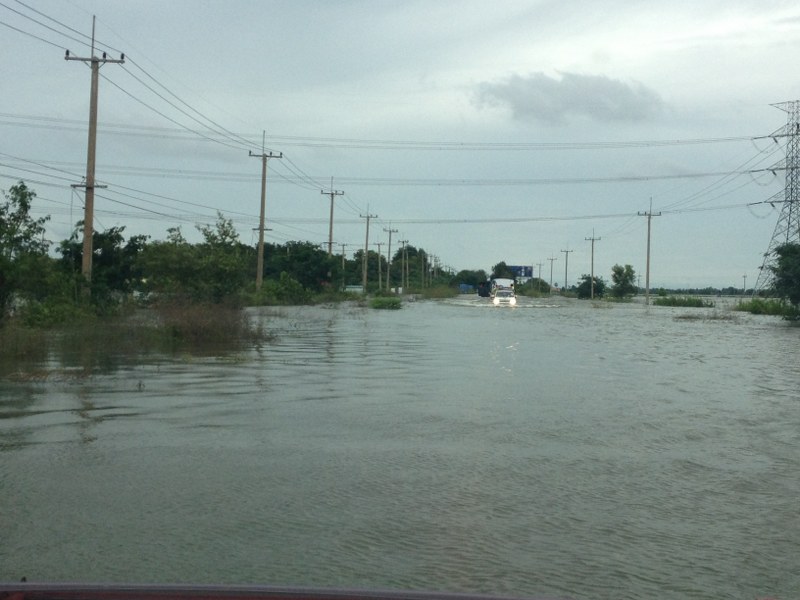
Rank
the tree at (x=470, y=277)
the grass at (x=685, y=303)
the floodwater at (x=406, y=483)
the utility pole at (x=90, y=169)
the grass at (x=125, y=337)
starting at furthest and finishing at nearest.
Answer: the tree at (x=470, y=277) < the grass at (x=685, y=303) < the utility pole at (x=90, y=169) < the grass at (x=125, y=337) < the floodwater at (x=406, y=483)

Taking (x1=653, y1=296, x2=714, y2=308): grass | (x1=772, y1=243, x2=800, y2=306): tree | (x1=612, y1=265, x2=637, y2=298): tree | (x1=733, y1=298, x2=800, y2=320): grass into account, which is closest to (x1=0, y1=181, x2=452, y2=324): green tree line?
(x1=772, y1=243, x2=800, y2=306): tree

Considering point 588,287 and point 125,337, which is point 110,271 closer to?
point 125,337

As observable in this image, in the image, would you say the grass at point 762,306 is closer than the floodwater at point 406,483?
No

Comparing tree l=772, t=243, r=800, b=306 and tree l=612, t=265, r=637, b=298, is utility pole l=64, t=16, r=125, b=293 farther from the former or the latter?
tree l=612, t=265, r=637, b=298

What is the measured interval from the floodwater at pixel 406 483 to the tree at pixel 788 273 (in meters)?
31.6

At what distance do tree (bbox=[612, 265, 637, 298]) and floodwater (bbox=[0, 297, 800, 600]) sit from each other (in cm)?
11199

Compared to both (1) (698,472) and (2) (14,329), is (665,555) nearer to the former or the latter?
(1) (698,472)

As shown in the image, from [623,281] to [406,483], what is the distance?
122 meters

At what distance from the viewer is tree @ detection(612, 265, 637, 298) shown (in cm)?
12531

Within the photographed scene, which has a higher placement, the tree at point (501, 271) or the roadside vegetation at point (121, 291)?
the tree at point (501, 271)

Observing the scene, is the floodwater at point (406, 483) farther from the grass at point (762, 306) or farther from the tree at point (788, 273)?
the grass at point (762, 306)

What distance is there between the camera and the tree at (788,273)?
44844 millimetres

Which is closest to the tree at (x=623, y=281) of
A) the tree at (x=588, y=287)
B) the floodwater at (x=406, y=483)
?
the tree at (x=588, y=287)

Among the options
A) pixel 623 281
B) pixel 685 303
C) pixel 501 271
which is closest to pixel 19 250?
pixel 685 303
